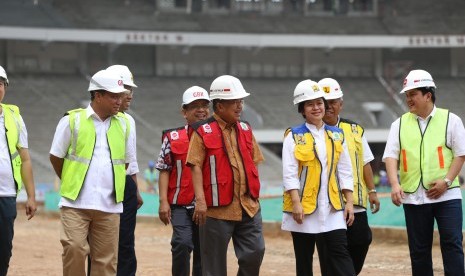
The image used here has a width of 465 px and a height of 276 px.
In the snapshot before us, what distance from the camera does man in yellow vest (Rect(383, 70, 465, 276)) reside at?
339 inches

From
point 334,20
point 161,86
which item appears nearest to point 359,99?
point 334,20

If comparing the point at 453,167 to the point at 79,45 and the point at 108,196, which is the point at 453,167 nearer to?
the point at 108,196

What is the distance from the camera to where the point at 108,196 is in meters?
7.96

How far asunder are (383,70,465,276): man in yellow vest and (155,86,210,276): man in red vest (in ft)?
5.82

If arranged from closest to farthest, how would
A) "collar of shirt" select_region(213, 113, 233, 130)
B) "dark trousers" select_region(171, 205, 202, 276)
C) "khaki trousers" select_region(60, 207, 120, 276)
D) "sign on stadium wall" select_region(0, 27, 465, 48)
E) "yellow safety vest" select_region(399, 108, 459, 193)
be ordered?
"khaki trousers" select_region(60, 207, 120, 276), "collar of shirt" select_region(213, 113, 233, 130), "yellow safety vest" select_region(399, 108, 459, 193), "dark trousers" select_region(171, 205, 202, 276), "sign on stadium wall" select_region(0, 27, 465, 48)

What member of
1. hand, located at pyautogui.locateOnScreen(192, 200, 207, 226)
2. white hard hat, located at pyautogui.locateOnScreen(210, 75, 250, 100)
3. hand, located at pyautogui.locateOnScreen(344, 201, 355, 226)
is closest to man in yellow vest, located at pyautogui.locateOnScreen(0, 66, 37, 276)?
hand, located at pyautogui.locateOnScreen(192, 200, 207, 226)

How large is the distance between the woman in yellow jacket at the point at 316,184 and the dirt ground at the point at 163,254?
3811 mm

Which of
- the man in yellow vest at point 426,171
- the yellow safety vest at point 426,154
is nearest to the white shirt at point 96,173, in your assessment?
the man in yellow vest at point 426,171

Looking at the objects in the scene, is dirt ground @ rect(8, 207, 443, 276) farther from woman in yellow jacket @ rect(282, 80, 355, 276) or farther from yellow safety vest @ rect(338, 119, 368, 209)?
woman in yellow jacket @ rect(282, 80, 355, 276)

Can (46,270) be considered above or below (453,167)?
below

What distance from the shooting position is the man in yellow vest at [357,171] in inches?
352

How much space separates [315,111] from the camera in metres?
8.28

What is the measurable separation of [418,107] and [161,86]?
40312mm

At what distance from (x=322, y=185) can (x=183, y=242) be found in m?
1.57
